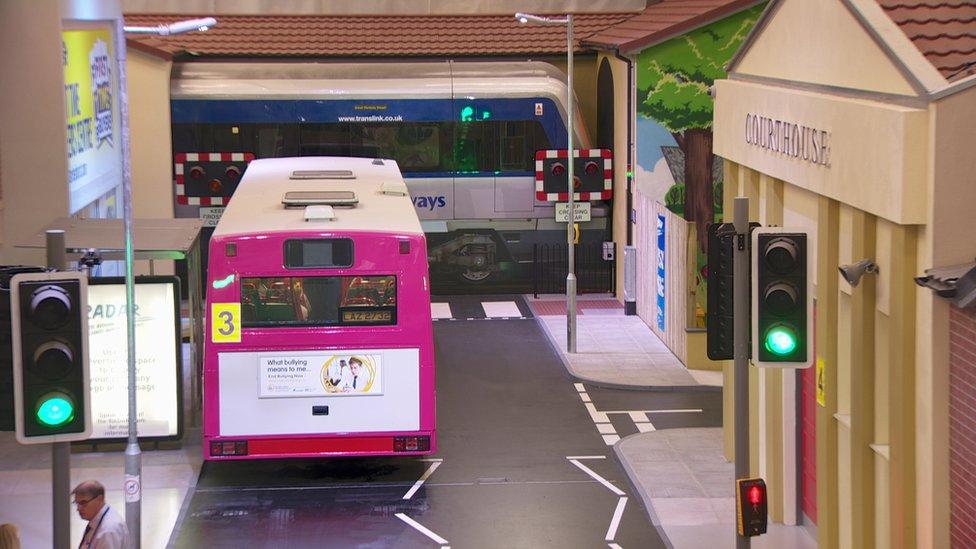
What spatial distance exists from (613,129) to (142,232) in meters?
12.4

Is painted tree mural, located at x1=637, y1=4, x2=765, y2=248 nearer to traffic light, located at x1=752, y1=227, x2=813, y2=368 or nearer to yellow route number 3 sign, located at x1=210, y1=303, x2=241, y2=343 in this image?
yellow route number 3 sign, located at x1=210, y1=303, x2=241, y2=343

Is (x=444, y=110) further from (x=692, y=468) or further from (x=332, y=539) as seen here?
(x=332, y=539)

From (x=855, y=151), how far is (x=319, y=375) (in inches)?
277

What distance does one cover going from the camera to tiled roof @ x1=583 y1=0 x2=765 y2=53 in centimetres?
2445

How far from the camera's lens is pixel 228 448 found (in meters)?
16.8

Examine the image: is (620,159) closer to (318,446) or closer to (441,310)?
(441,310)

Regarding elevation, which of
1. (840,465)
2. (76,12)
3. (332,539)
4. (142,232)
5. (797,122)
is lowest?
(332,539)

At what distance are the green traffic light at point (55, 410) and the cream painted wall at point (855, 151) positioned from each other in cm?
603

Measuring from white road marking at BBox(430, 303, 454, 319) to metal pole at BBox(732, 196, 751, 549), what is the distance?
16.7 metres

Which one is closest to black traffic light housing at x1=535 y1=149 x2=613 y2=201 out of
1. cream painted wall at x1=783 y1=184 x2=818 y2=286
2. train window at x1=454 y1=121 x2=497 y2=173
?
train window at x1=454 y1=121 x2=497 y2=173

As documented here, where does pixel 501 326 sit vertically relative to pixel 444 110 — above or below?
below

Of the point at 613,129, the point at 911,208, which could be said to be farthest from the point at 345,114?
the point at 911,208

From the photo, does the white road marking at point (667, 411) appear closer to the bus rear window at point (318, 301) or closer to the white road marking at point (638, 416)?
the white road marking at point (638, 416)

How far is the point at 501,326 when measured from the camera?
27062 mm
